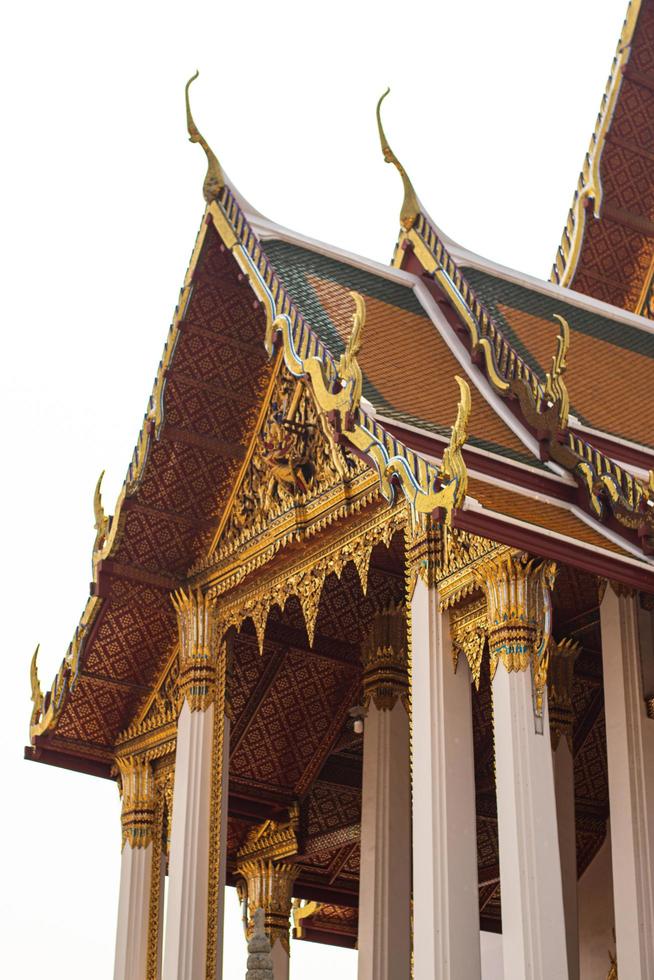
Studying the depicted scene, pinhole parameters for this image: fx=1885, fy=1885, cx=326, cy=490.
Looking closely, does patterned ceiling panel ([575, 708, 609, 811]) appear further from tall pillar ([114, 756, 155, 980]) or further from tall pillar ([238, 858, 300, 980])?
Answer: tall pillar ([114, 756, 155, 980])

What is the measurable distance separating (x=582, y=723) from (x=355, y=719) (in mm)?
1537

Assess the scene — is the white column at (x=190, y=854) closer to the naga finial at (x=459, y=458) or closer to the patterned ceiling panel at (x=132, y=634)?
the patterned ceiling panel at (x=132, y=634)

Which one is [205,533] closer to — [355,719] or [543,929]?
[355,719]

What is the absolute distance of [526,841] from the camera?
796 cm

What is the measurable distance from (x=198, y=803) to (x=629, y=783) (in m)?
2.73

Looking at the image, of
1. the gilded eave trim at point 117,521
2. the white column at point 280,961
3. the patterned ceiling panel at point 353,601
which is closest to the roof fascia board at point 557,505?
the patterned ceiling panel at point 353,601

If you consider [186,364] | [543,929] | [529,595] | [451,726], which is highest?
[186,364]

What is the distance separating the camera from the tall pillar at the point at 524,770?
7.79 metres

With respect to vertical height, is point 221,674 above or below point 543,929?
above

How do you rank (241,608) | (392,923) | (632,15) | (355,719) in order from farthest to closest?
1. (632,15)
2. (355,719)
3. (241,608)
4. (392,923)

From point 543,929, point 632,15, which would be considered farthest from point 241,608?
point 632,15

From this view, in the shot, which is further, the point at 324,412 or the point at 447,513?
the point at 324,412

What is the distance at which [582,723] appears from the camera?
1194 centimetres

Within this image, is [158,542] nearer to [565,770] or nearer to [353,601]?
[353,601]
